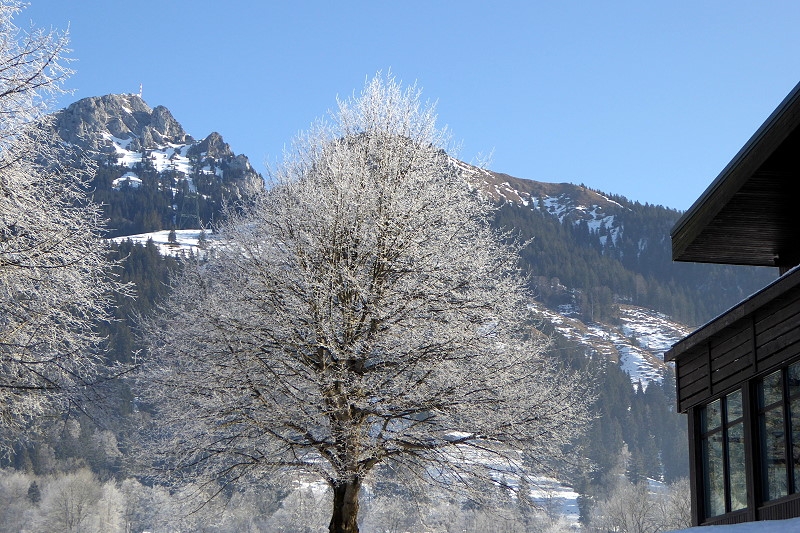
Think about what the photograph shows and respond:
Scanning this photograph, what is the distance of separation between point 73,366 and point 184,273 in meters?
6.83

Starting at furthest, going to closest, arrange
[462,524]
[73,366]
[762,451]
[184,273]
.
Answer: [462,524]
[184,273]
[762,451]
[73,366]

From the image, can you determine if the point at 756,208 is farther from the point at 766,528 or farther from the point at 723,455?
the point at 766,528

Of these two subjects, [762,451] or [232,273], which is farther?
[232,273]

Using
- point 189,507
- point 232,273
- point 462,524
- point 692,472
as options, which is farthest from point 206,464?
point 462,524

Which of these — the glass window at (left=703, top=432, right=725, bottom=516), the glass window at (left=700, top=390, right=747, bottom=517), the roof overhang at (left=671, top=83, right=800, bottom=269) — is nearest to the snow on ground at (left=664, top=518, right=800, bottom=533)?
the glass window at (left=700, top=390, right=747, bottom=517)

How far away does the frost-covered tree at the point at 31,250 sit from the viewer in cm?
1161

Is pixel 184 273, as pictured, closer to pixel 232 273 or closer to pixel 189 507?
pixel 232 273

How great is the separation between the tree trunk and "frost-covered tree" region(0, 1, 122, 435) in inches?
224

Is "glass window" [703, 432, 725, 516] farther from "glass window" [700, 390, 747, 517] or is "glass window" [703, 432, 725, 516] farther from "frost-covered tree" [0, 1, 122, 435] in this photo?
"frost-covered tree" [0, 1, 122, 435]

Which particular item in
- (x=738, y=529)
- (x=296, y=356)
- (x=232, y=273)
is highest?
(x=232, y=273)

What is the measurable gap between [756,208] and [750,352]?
221 centimetres

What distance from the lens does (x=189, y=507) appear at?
1784cm

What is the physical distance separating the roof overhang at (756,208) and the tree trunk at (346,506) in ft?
22.7

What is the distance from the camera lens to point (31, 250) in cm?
1131
